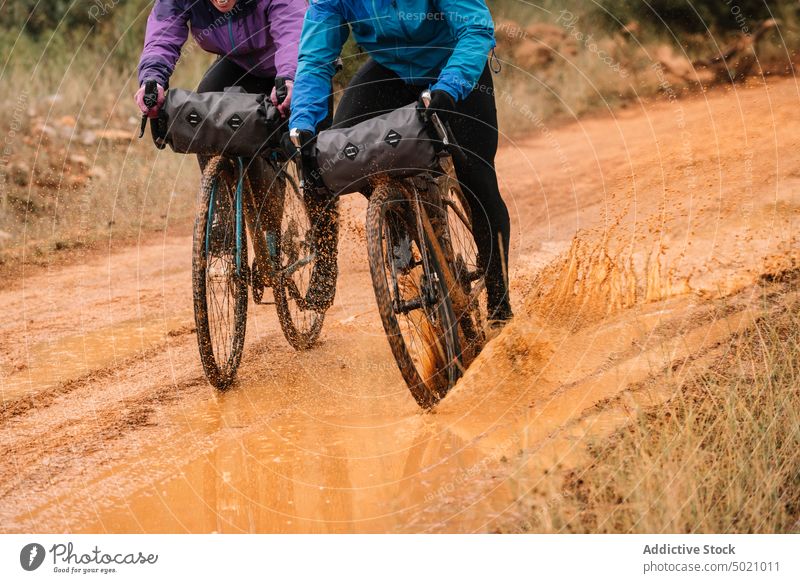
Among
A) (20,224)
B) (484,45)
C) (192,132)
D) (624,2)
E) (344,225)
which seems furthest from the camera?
(624,2)

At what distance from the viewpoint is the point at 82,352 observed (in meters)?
4.74

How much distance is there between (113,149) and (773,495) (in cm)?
686

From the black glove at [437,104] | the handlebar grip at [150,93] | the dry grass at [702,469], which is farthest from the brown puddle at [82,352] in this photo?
the dry grass at [702,469]

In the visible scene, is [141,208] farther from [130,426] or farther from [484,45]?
[484,45]

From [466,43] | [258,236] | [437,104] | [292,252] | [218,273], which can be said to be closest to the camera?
[437,104]

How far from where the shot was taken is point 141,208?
25.3 ft

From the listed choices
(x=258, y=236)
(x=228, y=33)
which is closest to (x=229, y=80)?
(x=228, y=33)

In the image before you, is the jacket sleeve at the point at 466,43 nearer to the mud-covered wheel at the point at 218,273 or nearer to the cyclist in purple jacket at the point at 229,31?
the cyclist in purple jacket at the point at 229,31

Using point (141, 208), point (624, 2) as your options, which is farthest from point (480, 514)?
point (624, 2)

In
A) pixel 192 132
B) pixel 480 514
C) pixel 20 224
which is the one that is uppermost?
pixel 192 132

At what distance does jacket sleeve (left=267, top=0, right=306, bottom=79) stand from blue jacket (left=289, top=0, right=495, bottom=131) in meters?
0.25

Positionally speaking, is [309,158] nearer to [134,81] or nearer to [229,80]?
[229,80]

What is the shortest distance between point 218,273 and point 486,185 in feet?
3.82

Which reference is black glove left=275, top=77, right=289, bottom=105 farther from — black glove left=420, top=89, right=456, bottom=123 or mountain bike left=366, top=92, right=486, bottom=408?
black glove left=420, top=89, right=456, bottom=123
